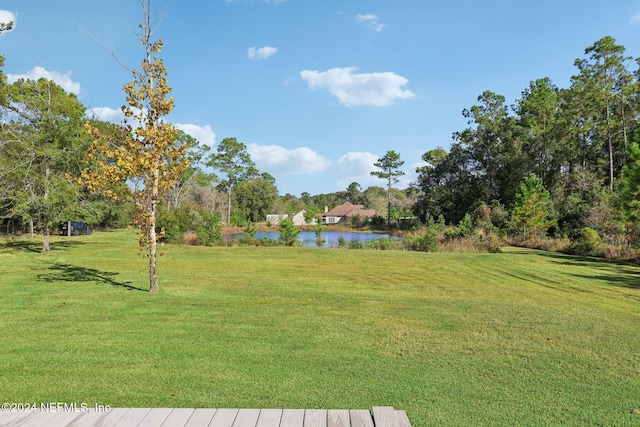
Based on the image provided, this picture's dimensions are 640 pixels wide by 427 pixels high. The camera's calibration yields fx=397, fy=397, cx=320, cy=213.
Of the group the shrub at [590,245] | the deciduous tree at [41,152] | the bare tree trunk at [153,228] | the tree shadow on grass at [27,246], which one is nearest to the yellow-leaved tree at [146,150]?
the bare tree trunk at [153,228]

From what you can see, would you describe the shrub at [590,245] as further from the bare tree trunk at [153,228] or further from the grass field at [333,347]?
the bare tree trunk at [153,228]

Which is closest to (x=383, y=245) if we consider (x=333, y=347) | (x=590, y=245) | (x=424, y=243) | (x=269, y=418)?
(x=424, y=243)

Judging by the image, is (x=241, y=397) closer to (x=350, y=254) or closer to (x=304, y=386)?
(x=304, y=386)

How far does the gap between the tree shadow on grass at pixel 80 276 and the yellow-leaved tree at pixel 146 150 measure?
1964 mm

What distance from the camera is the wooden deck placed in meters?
2.53

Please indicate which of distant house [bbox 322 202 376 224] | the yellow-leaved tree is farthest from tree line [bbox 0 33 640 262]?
distant house [bbox 322 202 376 224]

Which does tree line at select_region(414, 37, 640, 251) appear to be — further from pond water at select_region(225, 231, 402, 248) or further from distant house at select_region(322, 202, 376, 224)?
distant house at select_region(322, 202, 376, 224)

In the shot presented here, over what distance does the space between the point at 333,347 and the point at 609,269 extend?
1280cm

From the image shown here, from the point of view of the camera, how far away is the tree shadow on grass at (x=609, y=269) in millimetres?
10627

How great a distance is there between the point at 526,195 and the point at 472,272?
15.1 m

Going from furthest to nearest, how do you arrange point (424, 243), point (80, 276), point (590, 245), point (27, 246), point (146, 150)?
point (424, 243)
point (27, 246)
point (590, 245)
point (80, 276)
point (146, 150)

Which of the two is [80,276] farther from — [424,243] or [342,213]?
[342,213]

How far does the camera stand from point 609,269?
13336 millimetres

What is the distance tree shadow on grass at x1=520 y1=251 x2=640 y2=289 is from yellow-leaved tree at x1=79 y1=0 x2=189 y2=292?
1113 centimetres
